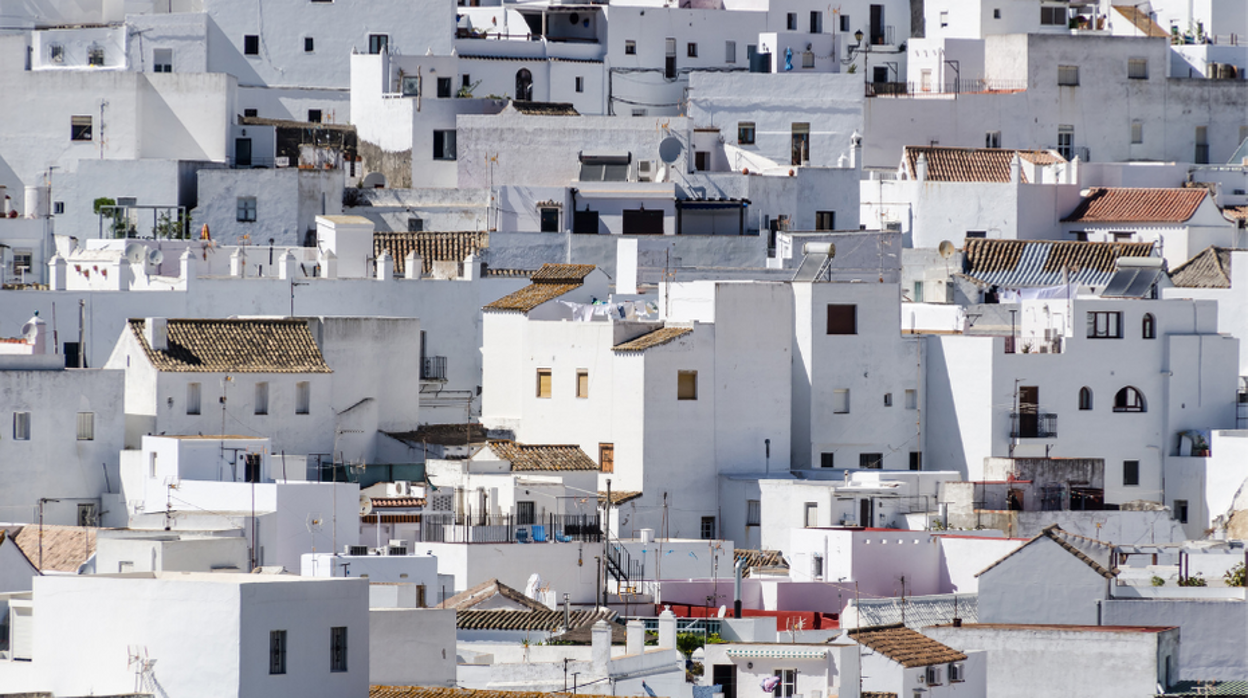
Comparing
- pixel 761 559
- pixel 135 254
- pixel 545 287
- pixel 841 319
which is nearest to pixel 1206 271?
pixel 841 319

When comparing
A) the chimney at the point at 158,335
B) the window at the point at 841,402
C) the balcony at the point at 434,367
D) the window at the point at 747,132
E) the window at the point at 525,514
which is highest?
the window at the point at 747,132

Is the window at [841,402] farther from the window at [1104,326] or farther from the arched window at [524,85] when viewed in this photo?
the arched window at [524,85]

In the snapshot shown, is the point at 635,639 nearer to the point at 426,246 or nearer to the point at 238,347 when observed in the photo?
the point at 238,347

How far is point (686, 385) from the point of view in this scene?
159 feet

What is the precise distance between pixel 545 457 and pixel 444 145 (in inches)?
585

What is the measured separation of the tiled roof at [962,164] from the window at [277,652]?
37.2 meters

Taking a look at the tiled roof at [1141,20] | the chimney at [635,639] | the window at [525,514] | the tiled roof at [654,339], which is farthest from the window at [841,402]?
the tiled roof at [1141,20]

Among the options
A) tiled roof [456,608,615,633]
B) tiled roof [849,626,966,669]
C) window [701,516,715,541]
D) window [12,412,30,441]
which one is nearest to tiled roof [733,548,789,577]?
window [701,516,715,541]

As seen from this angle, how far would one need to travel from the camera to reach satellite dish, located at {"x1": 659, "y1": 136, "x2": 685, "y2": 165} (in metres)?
58.9

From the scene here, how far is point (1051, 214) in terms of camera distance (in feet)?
205

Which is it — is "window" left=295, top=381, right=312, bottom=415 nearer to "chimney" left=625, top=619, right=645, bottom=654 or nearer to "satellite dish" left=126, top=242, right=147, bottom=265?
"satellite dish" left=126, top=242, right=147, bottom=265

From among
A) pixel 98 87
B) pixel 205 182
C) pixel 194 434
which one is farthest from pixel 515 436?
pixel 98 87

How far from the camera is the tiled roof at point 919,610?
42.0 metres

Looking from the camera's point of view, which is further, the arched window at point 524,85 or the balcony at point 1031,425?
the arched window at point 524,85
